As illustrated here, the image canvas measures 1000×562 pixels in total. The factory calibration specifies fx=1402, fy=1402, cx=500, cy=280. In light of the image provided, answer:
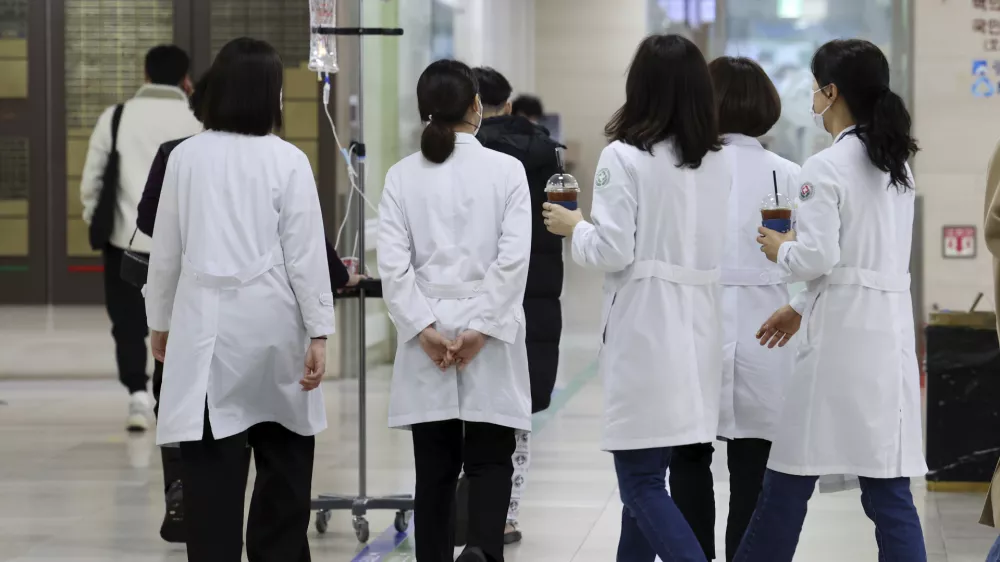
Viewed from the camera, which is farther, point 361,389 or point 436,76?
point 361,389

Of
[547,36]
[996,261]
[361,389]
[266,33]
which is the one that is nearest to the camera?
[996,261]

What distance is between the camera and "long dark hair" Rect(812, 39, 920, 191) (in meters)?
3.24

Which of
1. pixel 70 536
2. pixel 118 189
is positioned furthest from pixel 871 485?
pixel 118 189

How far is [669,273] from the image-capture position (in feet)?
10.8

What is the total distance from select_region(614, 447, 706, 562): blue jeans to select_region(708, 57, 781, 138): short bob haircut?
898 mm

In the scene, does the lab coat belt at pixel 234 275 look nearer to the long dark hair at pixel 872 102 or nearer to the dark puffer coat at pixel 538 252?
the dark puffer coat at pixel 538 252

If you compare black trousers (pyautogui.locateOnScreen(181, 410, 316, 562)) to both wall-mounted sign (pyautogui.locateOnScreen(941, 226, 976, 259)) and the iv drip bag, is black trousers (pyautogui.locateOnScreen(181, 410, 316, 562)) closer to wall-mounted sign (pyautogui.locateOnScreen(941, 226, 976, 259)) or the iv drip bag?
the iv drip bag

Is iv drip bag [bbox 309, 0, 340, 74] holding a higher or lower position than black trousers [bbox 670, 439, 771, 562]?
higher

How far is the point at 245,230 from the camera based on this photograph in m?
3.33

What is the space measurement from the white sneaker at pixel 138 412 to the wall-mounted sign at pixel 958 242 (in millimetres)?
4624

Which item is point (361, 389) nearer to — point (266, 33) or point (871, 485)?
point (871, 485)

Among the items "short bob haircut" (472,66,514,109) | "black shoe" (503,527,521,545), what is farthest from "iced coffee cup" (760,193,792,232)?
"black shoe" (503,527,521,545)

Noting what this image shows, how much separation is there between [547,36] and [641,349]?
1325 cm

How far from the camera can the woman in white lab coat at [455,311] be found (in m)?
3.58
